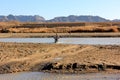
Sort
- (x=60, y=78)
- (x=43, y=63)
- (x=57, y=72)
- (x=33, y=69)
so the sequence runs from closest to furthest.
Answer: (x=60, y=78) → (x=57, y=72) → (x=33, y=69) → (x=43, y=63)

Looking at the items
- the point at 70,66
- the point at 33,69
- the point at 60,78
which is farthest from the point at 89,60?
the point at 60,78

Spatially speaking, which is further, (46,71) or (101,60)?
(101,60)

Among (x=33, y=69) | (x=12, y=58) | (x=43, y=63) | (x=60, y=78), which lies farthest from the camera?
(x=12, y=58)

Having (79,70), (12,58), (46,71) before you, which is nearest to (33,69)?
(46,71)

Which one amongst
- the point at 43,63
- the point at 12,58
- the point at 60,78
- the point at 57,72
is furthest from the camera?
the point at 12,58

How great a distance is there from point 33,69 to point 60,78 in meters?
3.08

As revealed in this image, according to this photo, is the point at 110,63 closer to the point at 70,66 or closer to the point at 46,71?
the point at 70,66

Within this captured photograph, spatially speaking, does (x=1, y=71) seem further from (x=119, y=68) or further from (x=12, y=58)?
(x=119, y=68)

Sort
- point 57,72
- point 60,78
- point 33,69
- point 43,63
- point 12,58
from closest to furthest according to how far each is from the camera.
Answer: point 60,78, point 57,72, point 33,69, point 43,63, point 12,58

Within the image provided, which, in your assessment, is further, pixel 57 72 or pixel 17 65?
pixel 17 65

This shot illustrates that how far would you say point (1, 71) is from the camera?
1733 cm

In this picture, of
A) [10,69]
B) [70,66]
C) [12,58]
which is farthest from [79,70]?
[12,58]

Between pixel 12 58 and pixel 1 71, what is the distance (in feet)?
12.8

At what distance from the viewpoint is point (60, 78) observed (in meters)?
15.1
